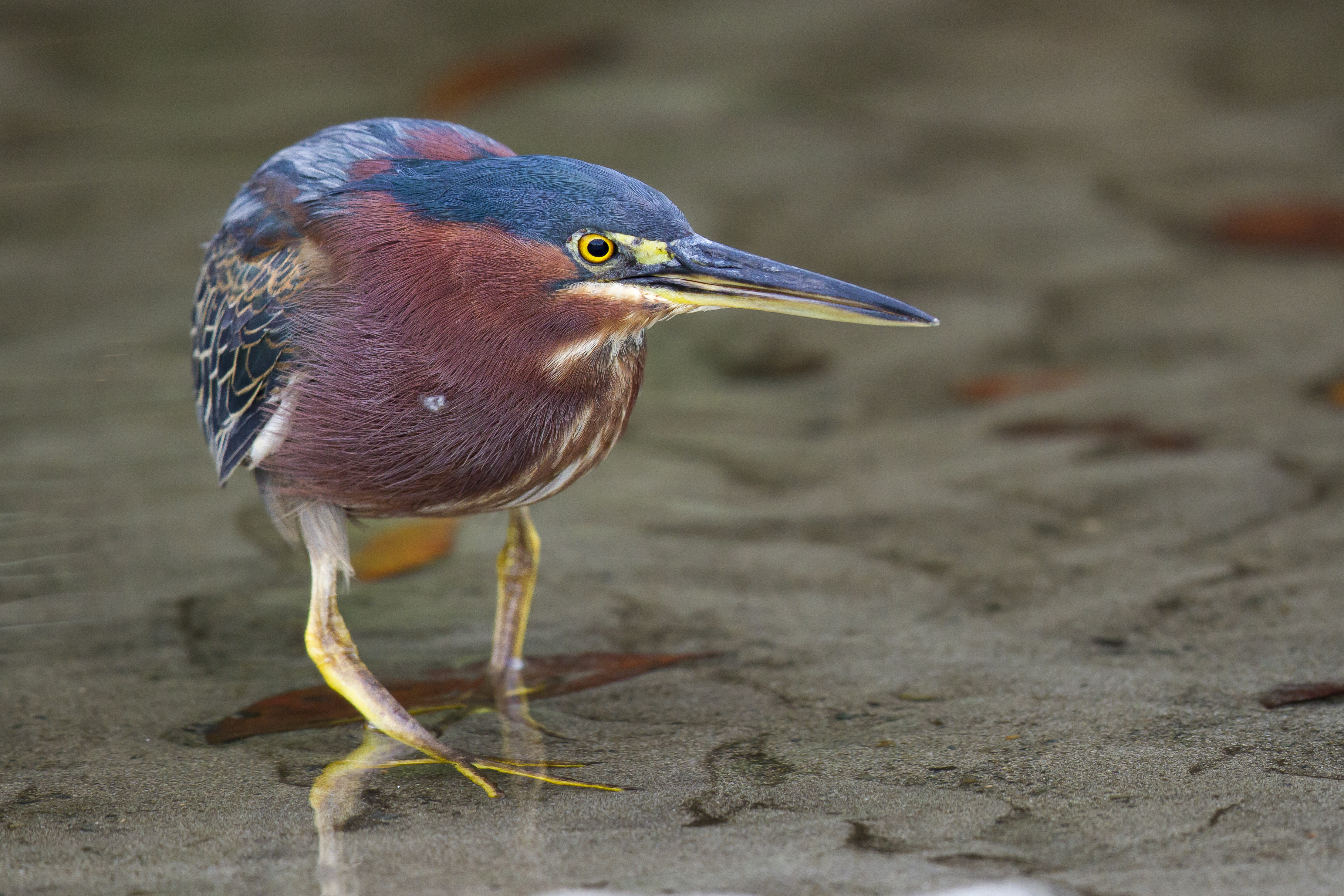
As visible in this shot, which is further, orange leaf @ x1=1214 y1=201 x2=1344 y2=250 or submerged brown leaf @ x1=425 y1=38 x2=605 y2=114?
submerged brown leaf @ x1=425 y1=38 x2=605 y2=114

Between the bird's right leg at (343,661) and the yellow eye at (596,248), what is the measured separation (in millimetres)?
1015

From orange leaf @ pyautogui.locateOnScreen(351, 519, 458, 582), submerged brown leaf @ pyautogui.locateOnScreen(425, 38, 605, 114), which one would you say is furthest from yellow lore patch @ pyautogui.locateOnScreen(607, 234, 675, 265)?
submerged brown leaf @ pyautogui.locateOnScreen(425, 38, 605, 114)

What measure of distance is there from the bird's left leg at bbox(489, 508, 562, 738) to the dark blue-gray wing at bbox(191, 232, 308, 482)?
0.79 m

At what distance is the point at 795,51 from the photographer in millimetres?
9203

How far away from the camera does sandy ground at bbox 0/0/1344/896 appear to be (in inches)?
117

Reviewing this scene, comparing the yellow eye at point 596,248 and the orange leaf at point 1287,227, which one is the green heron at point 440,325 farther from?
the orange leaf at point 1287,227

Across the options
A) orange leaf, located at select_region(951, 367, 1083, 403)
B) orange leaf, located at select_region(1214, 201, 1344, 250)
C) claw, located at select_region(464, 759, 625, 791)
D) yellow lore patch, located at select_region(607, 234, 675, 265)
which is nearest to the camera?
yellow lore patch, located at select_region(607, 234, 675, 265)

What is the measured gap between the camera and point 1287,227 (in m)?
6.94

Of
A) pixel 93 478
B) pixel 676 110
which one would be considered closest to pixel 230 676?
pixel 93 478

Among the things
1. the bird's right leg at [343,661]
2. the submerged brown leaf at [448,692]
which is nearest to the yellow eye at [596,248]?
the bird's right leg at [343,661]

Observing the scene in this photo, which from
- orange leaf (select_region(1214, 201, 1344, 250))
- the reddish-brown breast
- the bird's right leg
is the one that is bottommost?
the bird's right leg

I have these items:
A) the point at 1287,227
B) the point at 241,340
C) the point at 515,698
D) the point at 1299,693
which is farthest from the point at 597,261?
the point at 1287,227

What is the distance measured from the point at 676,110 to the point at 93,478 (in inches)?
175

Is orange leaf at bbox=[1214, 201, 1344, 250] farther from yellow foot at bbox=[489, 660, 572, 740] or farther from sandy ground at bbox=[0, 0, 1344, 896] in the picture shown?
yellow foot at bbox=[489, 660, 572, 740]
